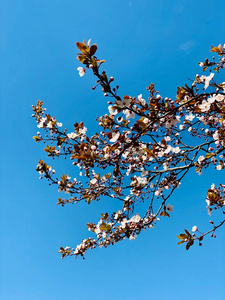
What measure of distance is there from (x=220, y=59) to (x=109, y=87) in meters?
3.32

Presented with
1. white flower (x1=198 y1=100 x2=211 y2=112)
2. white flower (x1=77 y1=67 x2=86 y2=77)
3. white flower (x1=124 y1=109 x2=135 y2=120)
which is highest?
white flower (x1=77 y1=67 x2=86 y2=77)

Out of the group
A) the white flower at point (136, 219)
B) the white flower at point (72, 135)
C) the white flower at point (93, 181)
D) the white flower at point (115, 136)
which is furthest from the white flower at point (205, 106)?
the white flower at point (72, 135)

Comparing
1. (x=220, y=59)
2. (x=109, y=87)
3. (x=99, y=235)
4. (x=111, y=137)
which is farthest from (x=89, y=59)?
(x=99, y=235)

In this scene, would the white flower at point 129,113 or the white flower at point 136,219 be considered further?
the white flower at point 136,219

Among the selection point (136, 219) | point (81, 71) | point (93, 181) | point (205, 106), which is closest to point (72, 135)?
point (93, 181)

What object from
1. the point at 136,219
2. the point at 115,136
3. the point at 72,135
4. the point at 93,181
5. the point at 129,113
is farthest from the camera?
the point at 72,135

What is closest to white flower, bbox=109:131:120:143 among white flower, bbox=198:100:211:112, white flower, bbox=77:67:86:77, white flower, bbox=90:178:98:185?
white flower, bbox=77:67:86:77

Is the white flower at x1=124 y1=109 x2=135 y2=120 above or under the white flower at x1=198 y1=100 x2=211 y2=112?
under

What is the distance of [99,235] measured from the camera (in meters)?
5.08

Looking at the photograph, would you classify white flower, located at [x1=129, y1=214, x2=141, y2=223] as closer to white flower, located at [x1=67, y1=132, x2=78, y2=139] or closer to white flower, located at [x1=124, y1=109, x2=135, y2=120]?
white flower, located at [x1=67, y1=132, x2=78, y2=139]

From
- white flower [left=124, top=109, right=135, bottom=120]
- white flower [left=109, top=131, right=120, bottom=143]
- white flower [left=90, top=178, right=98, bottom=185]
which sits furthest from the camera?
white flower [left=90, top=178, right=98, bottom=185]

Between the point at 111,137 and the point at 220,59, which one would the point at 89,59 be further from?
the point at 220,59

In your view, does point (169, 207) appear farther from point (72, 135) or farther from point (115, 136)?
point (72, 135)

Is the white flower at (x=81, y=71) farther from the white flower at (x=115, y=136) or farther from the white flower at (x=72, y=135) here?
the white flower at (x=72, y=135)
